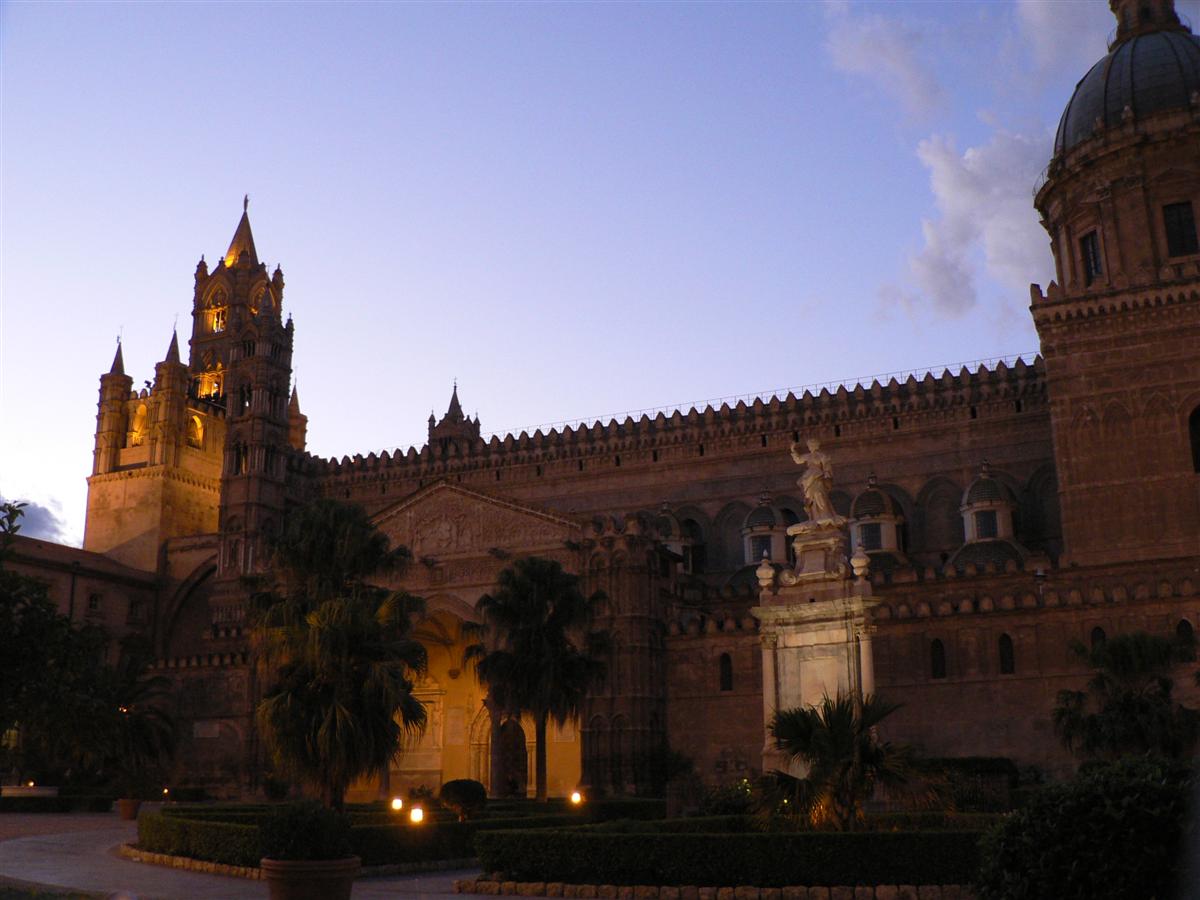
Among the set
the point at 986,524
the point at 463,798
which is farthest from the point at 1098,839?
the point at 986,524

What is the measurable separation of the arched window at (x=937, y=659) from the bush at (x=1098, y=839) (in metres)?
30.2

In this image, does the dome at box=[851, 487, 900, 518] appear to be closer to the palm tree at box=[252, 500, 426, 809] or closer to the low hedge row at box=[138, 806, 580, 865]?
the palm tree at box=[252, 500, 426, 809]

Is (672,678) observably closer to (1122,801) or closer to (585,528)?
(585,528)

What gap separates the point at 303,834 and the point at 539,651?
68.5 feet

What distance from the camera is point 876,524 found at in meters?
49.5

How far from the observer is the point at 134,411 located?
7219cm

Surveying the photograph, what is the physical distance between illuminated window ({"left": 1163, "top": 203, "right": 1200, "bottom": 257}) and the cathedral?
0.30ft

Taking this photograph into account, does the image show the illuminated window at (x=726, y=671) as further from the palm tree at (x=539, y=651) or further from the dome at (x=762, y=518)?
the dome at (x=762, y=518)

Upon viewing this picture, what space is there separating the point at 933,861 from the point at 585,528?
29.8m

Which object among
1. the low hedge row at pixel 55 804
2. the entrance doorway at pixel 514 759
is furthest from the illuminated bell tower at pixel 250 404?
the entrance doorway at pixel 514 759

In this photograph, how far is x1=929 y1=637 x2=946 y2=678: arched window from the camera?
39906mm

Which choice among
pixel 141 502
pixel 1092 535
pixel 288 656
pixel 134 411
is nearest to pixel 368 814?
pixel 288 656

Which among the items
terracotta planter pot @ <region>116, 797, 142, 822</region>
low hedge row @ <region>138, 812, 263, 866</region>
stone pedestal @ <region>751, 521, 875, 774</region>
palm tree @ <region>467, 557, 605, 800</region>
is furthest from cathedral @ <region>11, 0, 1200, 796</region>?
low hedge row @ <region>138, 812, 263, 866</region>

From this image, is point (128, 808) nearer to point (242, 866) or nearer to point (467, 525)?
point (467, 525)
